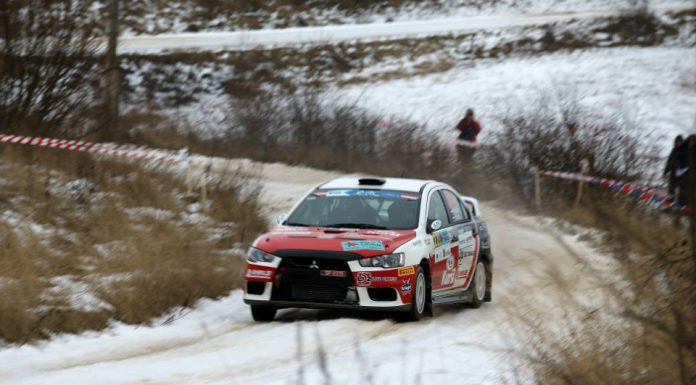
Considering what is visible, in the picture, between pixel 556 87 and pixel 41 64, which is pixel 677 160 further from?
pixel 556 87

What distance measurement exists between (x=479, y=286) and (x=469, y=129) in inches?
546

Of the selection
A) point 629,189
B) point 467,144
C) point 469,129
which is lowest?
point 467,144

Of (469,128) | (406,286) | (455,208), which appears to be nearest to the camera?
(406,286)

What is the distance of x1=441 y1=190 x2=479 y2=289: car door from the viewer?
1379cm

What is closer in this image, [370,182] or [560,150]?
[370,182]

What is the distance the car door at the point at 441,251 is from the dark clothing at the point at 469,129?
14.0 metres

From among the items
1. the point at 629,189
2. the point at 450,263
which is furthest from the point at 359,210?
the point at 629,189

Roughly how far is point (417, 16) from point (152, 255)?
39.2m

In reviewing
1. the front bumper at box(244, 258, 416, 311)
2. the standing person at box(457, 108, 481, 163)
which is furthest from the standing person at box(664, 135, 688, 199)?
the front bumper at box(244, 258, 416, 311)

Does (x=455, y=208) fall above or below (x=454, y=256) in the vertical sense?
above

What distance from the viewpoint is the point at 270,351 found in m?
10.6

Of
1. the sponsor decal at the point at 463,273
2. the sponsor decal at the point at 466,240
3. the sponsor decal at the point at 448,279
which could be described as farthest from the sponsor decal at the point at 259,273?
the sponsor decal at the point at 466,240

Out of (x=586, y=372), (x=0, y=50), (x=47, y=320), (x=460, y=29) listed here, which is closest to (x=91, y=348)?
(x=47, y=320)

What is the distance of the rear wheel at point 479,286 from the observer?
1420 centimetres
